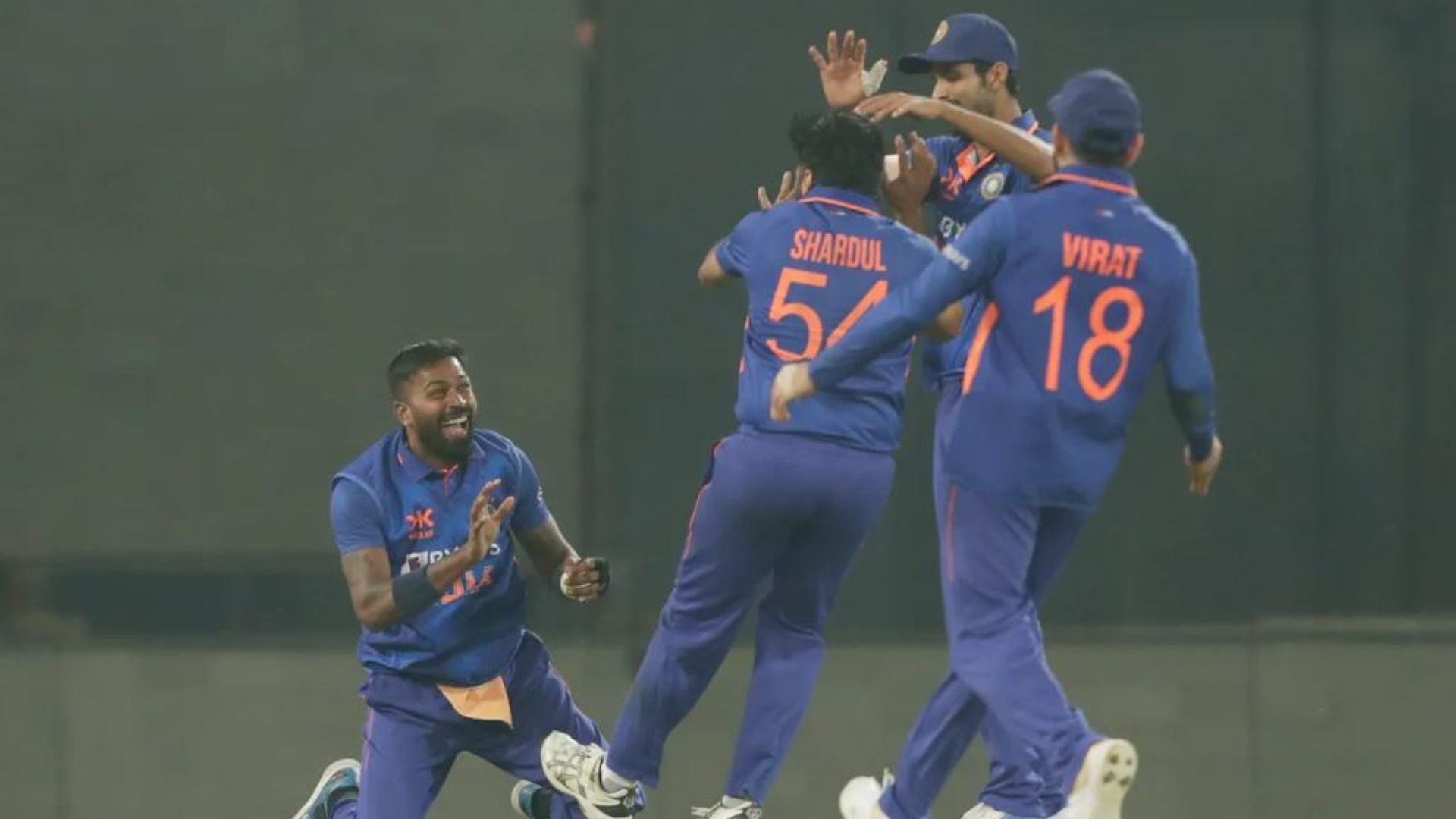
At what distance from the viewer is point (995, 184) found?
6.26m

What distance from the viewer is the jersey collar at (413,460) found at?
248 inches

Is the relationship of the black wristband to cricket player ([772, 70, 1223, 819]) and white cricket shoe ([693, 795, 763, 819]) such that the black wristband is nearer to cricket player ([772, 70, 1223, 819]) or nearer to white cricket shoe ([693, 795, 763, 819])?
white cricket shoe ([693, 795, 763, 819])

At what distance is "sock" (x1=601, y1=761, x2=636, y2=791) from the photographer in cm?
627

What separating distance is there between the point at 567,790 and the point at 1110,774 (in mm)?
1459

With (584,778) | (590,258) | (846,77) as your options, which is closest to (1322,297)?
(590,258)

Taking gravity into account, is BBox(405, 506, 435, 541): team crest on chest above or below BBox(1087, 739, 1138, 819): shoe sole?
above

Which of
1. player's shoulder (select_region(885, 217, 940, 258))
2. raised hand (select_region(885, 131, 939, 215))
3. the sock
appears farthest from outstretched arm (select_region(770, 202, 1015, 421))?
the sock

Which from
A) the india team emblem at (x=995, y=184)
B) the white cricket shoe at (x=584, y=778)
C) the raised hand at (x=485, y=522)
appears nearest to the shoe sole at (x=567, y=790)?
the white cricket shoe at (x=584, y=778)

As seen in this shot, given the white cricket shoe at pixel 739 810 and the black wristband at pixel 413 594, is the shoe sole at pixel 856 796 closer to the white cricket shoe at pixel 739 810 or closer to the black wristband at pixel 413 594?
the white cricket shoe at pixel 739 810

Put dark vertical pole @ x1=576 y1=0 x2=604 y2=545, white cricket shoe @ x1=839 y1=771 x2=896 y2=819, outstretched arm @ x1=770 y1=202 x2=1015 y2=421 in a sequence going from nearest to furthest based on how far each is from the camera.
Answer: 1. outstretched arm @ x1=770 y1=202 x2=1015 y2=421
2. white cricket shoe @ x1=839 y1=771 x2=896 y2=819
3. dark vertical pole @ x1=576 y1=0 x2=604 y2=545

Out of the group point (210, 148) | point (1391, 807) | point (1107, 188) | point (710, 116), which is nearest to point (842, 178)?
point (1107, 188)

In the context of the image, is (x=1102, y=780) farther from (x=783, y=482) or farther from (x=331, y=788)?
(x=331, y=788)

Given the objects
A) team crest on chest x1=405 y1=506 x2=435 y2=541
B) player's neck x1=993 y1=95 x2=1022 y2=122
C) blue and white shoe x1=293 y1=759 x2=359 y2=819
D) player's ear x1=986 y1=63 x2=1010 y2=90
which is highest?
player's ear x1=986 y1=63 x2=1010 y2=90

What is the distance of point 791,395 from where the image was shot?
536 centimetres
